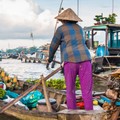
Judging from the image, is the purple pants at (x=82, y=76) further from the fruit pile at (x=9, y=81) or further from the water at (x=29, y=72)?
the water at (x=29, y=72)

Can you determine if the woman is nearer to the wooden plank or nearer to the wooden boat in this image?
the wooden plank

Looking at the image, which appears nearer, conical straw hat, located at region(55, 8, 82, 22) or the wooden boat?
conical straw hat, located at region(55, 8, 82, 22)

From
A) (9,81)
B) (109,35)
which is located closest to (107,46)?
(109,35)

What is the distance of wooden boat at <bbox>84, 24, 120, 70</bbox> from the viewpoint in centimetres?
2262

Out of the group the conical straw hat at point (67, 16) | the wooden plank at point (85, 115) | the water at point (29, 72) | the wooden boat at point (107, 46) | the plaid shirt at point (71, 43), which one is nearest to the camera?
the wooden plank at point (85, 115)

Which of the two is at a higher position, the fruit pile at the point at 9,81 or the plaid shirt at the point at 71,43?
the plaid shirt at the point at 71,43

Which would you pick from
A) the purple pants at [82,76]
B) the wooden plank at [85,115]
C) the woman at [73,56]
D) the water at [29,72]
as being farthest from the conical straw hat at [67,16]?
the water at [29,72]

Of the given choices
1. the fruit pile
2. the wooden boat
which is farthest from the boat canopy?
the fruit pile

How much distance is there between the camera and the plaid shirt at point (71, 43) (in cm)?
582

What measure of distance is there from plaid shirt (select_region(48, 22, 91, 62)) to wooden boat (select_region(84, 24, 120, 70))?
641 inches

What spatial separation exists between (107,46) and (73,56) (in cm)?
1784

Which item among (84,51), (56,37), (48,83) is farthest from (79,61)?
(48,83)

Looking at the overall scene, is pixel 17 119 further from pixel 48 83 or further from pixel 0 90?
pixel 48 83

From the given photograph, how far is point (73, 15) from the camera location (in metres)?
6.02
